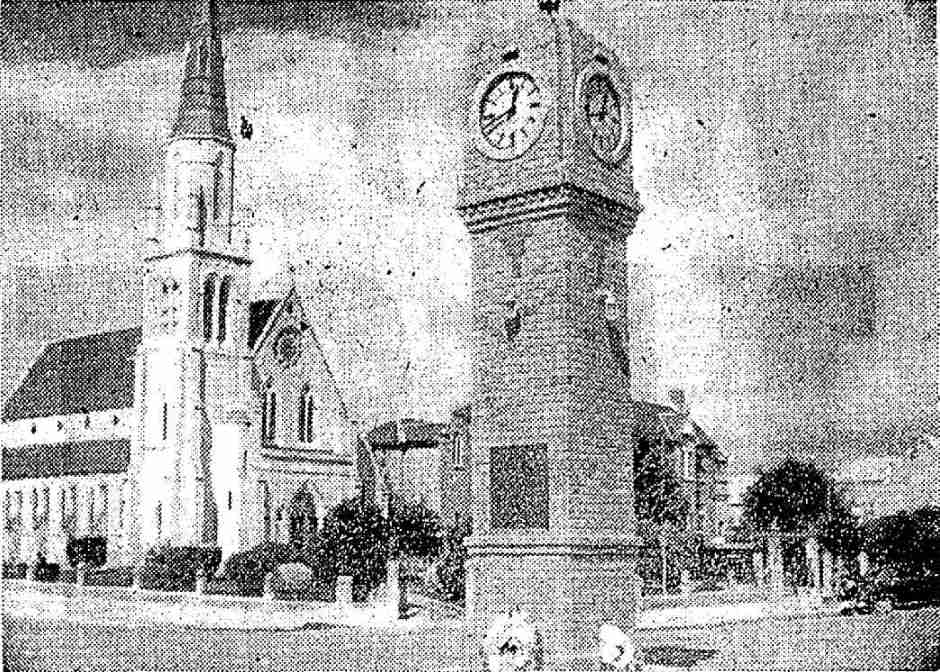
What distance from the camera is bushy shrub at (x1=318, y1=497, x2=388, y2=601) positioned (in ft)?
59.8

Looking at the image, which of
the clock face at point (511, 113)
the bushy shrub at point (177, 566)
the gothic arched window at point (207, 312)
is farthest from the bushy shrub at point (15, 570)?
the gothic arched window at point (207, 312)

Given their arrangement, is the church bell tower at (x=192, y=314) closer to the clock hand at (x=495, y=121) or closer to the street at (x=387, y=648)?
the clock hand at (x=495, y=121)

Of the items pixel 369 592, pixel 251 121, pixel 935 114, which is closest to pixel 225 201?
pixel 251 121

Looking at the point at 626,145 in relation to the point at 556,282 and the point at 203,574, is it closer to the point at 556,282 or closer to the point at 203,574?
the point at 556,282

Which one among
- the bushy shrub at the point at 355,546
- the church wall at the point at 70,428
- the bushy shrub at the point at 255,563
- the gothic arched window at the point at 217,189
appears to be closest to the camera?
the gothic arched window at the point at 217,189

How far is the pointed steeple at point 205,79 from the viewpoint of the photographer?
11617mm

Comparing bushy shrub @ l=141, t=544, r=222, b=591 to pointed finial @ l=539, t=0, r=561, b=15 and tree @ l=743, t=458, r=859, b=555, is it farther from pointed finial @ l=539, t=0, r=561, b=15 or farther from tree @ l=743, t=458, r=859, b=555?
pointed finial @ l=539, t=0, r=561, b=15

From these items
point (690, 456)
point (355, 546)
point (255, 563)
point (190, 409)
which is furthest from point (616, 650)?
point (190, 409)

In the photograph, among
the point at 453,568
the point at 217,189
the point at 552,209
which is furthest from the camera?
the point at 453,568

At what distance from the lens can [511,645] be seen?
30.4 ft

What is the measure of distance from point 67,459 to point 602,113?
10408 millimetres

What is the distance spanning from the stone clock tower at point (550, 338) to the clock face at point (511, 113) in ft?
0.03

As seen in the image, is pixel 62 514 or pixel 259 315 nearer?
pixel 62 514

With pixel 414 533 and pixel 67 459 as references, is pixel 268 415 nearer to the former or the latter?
pixel 414 533
